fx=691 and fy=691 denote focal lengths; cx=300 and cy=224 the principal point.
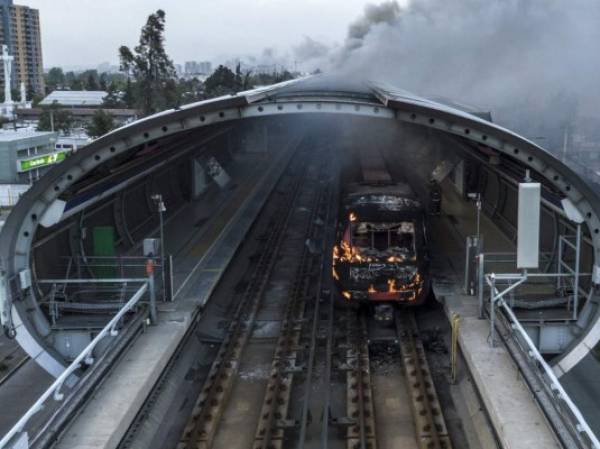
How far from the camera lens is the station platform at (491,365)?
796cm

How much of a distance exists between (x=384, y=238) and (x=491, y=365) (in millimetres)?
3709

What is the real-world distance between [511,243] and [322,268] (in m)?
4.56

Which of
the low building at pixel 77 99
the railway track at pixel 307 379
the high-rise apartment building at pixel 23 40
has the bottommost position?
the railway track at pixel 307 379

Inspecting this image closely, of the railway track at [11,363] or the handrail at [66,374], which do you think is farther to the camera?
the railway track at [11,363]

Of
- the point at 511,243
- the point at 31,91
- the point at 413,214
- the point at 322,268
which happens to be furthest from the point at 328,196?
the point at 31,91

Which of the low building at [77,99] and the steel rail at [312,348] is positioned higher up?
the low building at [77,99]

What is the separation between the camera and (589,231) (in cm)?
1103

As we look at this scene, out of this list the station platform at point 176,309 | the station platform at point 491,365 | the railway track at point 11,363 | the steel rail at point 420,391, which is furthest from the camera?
the railway track at point 11,363

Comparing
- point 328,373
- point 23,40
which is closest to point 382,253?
point 328,373

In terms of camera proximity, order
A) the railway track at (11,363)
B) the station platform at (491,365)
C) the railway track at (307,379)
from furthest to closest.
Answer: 1. the railway track at (11,363)
2. the railway track at (307,379)
3. the station platform at (491,365)

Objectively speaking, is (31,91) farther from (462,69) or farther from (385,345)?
(385,345)

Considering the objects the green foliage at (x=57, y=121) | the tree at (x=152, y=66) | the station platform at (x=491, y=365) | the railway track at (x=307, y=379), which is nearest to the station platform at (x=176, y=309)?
the railway track at (x=307, y=379)

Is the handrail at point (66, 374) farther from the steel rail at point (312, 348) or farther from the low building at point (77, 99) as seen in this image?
the low building at point (77, 99)

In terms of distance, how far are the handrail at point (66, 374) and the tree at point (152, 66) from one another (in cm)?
4275
